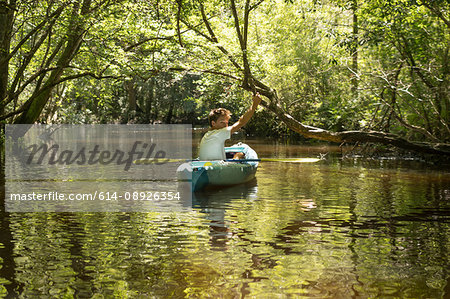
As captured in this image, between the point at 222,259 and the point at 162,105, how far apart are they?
40.6m

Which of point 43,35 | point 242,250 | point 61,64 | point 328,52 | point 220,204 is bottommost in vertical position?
point 242,250

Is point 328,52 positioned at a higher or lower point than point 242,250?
higher

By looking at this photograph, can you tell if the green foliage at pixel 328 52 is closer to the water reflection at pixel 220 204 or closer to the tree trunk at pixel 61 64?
the tree trunk at pixel 61 64

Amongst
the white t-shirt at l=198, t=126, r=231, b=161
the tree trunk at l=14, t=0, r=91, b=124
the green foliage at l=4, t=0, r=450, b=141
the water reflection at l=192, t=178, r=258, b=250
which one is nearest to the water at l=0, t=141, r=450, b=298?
the water reflection at l=192, t=178, r=258, b=250

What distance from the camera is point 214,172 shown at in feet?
29.6

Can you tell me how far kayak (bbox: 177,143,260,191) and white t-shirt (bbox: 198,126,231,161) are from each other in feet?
0.70

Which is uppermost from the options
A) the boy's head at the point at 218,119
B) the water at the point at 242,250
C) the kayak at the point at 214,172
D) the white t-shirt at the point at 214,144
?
the boy's head at the point at 218,119

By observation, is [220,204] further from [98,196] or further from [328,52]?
[328,52]

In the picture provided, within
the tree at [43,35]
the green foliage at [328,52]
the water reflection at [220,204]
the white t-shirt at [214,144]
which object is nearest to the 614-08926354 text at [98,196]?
the water reflection at [220,204]

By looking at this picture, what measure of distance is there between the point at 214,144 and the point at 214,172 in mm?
707

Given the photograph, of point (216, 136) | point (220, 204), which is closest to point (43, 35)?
point (216, 136)

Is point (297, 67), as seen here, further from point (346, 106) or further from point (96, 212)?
point (96, 212)

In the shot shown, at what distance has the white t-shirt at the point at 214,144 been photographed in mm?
9430

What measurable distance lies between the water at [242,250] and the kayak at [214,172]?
0.97ft
